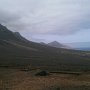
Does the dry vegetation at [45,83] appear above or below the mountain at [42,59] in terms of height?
below

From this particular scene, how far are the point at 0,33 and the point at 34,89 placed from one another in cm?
17038

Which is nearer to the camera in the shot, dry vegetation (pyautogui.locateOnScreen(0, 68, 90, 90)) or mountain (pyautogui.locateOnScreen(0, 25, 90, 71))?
dry vegetation (pyautogui.locateOnScreen(0, 68, 90, 90))

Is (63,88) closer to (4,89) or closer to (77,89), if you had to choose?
(77,89)

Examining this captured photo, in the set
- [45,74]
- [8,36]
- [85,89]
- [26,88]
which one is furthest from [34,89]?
[8,36]

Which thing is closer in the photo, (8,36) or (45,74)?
(45,74)

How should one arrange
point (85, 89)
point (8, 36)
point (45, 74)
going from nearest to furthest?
point (85, 89), point (45, 74), point (8, 36)

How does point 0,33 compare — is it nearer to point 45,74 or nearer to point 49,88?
point 45,74

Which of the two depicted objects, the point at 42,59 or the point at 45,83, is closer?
the point at 45,83

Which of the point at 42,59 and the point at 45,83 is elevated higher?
the point at 42,59

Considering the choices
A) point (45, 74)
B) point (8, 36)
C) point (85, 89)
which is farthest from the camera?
point (8, 36)

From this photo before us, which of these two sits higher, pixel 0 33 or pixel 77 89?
pixel 0 33

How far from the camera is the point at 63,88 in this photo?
2438cm

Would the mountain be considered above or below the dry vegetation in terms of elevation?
above

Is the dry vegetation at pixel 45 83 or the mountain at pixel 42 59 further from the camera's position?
the mountain at pixel 42 59
